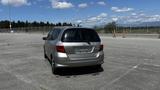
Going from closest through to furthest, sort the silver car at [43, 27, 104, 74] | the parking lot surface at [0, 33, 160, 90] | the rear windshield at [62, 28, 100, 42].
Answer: the parking lot surface at [0, 33, 160, 90]
the silver car at [43, 27, 104, 74]
the rear windshield at [62, 28, 100, 42]

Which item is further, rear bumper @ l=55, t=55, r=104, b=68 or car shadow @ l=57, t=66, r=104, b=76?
car shadow @ l=57, t=66, r=104, b=76

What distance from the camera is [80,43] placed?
9.19 m

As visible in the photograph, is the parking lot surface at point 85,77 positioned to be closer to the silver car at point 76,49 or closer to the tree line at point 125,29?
the silver car at point 76,49

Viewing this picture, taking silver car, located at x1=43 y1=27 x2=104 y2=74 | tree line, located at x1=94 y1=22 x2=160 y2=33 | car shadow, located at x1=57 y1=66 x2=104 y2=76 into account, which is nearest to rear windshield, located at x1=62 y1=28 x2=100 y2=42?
silver car, located at x1=43 y1=27 x2=104 y2=74

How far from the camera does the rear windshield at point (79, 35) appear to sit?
928 centimetres

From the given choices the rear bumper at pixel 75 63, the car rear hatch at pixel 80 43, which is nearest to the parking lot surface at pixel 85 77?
the rear bumper at pixel 75 63

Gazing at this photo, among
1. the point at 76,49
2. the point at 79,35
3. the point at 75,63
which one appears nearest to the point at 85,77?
the point at 75,63

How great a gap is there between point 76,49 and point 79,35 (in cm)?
60

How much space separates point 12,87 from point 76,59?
7.72 feet

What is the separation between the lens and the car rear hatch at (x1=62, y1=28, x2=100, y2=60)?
9.09 metres

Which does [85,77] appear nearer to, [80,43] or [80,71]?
[80,71]

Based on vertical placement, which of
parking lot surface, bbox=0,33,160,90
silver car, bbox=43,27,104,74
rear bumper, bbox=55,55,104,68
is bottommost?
parking lot surface, bbox=0,33,160,90

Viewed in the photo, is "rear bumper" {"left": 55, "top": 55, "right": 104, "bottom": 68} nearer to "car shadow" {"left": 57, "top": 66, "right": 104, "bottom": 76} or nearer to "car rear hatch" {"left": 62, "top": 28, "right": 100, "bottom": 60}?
"car rear hatch" {"left": 62, "top": 28, "right": 100, "bottom": 60}

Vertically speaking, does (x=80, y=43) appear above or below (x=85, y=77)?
above
